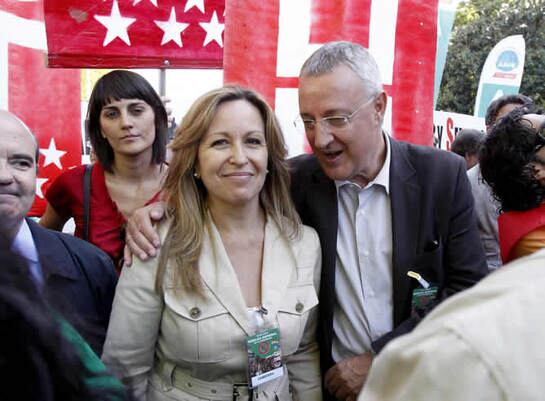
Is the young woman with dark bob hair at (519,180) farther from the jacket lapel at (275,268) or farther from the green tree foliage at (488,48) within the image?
the green tree foliage at (488,48)

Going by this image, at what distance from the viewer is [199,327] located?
6.16ft

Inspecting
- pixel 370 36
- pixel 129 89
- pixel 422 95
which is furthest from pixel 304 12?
pixel 129 89

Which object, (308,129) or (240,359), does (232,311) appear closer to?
(240,359)

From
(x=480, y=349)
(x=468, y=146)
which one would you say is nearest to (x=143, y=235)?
(x=480, y=349)

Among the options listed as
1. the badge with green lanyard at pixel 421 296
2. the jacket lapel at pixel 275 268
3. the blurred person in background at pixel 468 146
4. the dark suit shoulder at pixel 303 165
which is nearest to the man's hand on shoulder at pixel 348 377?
the badge with green lanyard at pixel 421 296

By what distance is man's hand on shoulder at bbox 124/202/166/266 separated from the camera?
6.36 feet

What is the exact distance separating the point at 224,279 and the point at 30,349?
4.15ft

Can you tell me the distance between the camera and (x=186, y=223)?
2.04m

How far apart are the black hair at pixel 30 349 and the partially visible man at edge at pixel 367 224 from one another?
1291 millimetres

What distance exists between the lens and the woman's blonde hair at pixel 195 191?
195 centimetres

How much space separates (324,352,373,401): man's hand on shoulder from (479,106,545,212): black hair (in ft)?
2.66

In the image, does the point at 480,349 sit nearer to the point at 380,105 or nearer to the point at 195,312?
the point at 195,312

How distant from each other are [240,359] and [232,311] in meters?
0.16

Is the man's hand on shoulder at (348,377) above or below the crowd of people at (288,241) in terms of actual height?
below
